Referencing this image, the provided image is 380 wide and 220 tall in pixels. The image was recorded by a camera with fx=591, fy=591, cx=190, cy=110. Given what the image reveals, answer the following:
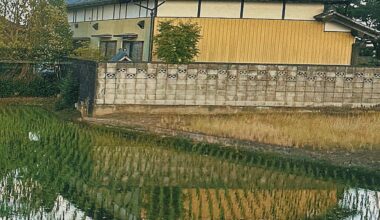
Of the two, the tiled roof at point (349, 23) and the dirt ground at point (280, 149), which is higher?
the tiled roof at point (349, 23)

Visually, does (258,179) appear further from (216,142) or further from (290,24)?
(290,24)

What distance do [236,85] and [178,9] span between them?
4.18 metres

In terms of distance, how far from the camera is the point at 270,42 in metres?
22.3

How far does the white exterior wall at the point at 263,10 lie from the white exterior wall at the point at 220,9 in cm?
38

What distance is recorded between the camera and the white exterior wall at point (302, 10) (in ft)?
73.2

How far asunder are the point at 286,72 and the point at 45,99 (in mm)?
9495

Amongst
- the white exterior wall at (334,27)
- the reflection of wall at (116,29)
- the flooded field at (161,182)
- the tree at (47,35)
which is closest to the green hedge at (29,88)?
the tree at (47,35)

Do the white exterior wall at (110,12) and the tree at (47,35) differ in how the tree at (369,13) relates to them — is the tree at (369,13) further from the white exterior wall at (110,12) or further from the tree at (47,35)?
the tree at (47,35)

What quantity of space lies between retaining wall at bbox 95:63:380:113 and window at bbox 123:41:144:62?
4819mm

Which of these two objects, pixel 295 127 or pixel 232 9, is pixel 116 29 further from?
pixel 295 127

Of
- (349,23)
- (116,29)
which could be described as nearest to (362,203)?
(349,23)

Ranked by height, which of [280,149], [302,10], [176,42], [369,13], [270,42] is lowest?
[280,149]

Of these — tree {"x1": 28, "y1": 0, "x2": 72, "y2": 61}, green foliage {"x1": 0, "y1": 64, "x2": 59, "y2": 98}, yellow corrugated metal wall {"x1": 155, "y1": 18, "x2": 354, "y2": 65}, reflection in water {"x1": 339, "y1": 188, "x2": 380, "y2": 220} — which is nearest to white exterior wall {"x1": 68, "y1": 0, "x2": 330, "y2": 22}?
yellow corrugated metal wall {"x1": 155, "y1": 18, "x2": 354, "y2": 65}

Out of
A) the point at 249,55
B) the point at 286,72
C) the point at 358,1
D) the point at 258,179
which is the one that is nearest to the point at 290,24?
the point at 249,55
